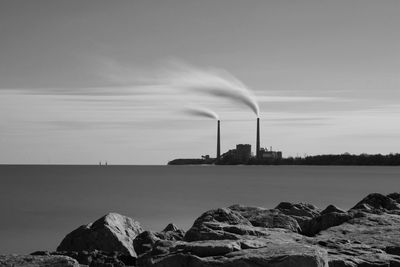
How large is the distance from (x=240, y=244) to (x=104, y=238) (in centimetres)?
410

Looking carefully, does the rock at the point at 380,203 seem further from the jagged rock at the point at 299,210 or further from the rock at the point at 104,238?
the rock at the point at 104,238

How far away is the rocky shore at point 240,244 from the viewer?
23.3ft

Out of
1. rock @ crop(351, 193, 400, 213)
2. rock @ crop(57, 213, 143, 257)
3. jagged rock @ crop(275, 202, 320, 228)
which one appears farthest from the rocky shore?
jagged rock @ crop(275, 202, 320, 228)

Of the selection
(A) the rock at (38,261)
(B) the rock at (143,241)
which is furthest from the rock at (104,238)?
(A) the rock at (38,261)

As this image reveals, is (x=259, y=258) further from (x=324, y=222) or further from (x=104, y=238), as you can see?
(x=324, y=222)

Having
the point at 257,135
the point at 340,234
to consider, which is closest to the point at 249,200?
the point at 340,234

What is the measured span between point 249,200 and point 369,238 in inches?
1454

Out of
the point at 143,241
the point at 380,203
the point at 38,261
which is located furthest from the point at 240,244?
the point at 380,203

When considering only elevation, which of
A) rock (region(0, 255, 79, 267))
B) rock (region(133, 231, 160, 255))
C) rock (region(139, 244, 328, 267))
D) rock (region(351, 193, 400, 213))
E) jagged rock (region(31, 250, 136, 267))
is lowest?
jagged rock (region(31, 250, 136, 267))

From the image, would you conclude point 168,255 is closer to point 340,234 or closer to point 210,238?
point 210,238

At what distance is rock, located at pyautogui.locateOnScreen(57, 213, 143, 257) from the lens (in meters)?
11.0

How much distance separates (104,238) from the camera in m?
11.1

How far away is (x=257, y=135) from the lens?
5679 inches

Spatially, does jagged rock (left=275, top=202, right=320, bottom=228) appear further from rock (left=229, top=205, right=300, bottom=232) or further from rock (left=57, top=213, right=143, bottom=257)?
rock (left=57, top=213, right=143, bottom=257)
